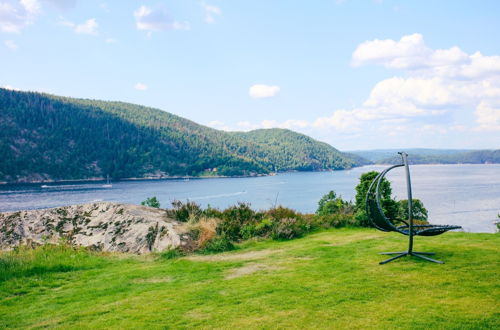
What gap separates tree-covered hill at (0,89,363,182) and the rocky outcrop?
434 ft

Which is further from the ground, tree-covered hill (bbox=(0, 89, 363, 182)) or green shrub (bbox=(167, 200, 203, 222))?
tree-covered hill (bbox=(0, 89, 363, 182))

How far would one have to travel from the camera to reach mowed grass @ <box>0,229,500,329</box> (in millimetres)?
4480

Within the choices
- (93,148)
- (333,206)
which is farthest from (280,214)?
(93,148)

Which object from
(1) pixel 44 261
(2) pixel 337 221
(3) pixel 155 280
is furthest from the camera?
(2) pixel 337 221

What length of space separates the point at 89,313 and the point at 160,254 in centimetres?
389

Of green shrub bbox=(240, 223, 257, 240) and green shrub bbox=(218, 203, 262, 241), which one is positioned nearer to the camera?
green shrub bbox=(218, 203, 262, 241)

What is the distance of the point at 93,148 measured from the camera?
15412cm

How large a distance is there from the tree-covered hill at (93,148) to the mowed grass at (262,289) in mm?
137213

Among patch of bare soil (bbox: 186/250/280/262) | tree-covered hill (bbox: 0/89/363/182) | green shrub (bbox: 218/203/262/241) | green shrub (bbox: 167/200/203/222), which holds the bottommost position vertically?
patch of bare soil (bbox: 186/250/280/262)

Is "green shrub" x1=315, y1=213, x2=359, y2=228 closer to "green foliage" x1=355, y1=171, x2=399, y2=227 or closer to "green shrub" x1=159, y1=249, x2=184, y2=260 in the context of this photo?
"green foliage" x1=355, y1=171, x2=399, y2=227

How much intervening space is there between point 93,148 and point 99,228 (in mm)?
156697

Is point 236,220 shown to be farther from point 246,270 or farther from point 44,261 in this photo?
point 44,261

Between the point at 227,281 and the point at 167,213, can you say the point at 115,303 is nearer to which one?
the point at 227,281

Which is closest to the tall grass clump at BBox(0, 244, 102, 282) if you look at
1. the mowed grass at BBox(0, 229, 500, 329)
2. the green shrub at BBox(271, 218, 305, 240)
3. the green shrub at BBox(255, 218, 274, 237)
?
the mowed grass at BBox(0, 229, 500, 329)
